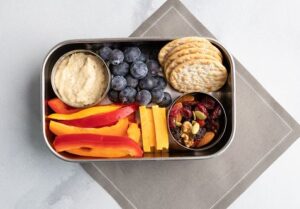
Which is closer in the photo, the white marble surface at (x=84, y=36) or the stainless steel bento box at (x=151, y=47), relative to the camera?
the stainless steel bento box at (x=151, y=47)

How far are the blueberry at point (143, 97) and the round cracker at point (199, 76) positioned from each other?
0.25 ft

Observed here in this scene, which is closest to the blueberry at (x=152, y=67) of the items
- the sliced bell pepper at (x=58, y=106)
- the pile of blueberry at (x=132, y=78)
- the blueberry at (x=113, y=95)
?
the pile of blueberry at (x=132, y=78)

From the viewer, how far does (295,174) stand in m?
1.19

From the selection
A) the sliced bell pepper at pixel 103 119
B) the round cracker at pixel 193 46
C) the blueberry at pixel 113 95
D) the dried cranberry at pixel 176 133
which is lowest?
the sliced bell pepper at pixel 103 119

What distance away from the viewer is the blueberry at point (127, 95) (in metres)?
1.08

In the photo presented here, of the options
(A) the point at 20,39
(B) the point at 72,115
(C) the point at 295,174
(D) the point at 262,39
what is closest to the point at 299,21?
(D) the point at 262,39

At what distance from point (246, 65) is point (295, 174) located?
13.3 inches

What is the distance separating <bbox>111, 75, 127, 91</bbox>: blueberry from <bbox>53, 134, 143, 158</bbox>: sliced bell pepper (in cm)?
13

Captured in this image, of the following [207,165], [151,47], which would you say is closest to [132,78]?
[151,47]

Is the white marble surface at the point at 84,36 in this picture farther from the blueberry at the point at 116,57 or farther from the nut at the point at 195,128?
the nut at the point at 195,128

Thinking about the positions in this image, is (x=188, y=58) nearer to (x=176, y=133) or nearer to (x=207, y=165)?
(x=176, y=133)

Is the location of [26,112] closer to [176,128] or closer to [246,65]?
[176,128]

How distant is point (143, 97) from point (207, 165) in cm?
27

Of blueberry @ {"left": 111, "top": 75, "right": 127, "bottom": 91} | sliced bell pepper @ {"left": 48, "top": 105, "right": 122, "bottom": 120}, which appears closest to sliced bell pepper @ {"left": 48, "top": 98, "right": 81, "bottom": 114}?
sliced bell pepper @ {"left": 48, "top": 105, "right": 122, "bottom": 120}
